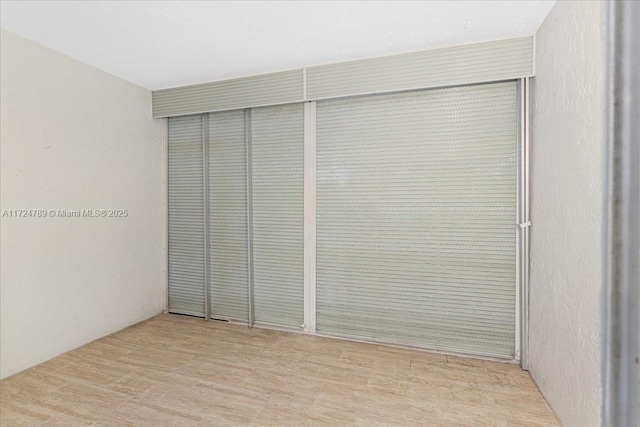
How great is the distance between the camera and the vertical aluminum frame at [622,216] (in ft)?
1.37

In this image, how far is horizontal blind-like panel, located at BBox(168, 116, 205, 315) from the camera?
3.61m

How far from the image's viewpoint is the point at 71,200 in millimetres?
2809

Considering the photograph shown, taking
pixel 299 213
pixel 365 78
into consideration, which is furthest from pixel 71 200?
pixel 365 78

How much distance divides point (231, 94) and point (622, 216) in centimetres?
332

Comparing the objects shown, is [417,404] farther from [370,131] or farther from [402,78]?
[402,78]

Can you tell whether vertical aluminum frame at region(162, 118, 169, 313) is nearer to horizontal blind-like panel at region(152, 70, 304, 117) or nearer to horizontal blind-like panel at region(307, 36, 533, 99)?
horizontal blind-like panel at region(152, 70, 304, 117)

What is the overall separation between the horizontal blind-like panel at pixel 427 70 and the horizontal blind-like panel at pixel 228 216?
1.03m

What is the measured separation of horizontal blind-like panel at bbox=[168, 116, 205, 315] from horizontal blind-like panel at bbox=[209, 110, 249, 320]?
0.51 feet

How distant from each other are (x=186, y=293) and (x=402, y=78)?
3163mm

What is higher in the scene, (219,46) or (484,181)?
(219,46)

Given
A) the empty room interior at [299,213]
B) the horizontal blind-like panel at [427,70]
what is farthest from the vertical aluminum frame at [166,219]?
the horizontal blind-like panel at [427,70]

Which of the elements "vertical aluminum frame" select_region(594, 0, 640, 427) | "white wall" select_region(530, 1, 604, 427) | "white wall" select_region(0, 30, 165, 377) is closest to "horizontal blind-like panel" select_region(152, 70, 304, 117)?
"white wall" select_region(0, 30, 165, 377)

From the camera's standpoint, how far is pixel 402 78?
8.96 ft

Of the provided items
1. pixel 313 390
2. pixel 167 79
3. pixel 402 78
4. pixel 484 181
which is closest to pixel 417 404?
pixel 313 390
